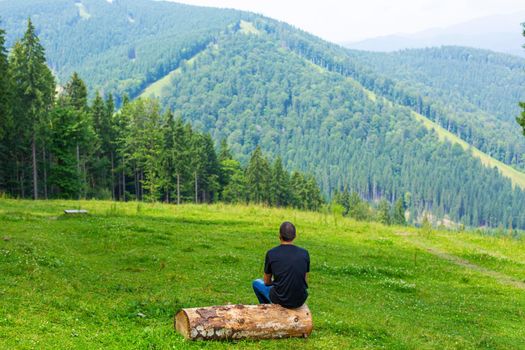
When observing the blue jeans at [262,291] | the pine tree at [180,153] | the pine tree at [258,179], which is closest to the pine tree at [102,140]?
the pine tree at [180,153]

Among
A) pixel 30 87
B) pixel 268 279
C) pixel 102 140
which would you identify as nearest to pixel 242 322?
pixel 268 279

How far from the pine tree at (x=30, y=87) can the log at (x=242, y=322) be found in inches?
1941

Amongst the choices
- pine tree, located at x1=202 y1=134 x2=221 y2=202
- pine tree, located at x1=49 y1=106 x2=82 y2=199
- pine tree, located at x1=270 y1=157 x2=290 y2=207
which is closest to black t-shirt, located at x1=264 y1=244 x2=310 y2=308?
pine tree, located at x1=49 y1=106 x2=82 y2=199

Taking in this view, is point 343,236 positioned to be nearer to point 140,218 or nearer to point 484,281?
point 484,281

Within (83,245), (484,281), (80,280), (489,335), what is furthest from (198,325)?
(484,281)

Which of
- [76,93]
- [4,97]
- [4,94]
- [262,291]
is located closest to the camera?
[262,291]

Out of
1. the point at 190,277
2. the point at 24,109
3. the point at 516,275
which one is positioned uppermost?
the point at 24,109

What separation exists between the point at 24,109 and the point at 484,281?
5224 cm

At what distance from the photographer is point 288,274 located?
1173 centimetres

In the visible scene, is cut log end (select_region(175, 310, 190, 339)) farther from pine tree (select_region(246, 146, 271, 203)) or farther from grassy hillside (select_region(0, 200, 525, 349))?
pine tree (select_region(246, 146, 271, 203))

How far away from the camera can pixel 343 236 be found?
32844 millimetres

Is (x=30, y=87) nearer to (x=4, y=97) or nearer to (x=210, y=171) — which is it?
(x=4, y=97)

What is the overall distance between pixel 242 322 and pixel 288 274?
153 cm

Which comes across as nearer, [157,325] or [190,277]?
[157,325]
